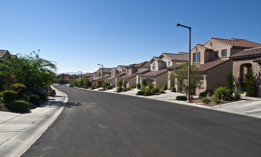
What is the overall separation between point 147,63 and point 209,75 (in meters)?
33.5

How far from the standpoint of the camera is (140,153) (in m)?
7.13

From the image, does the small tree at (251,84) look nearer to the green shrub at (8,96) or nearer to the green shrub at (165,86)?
the green shrub at (165,86)

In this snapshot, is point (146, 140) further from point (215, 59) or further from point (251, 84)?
point (215, 59)

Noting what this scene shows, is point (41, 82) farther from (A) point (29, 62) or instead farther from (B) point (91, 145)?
(B) point (91, 145)

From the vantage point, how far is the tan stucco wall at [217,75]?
32188 millimetres

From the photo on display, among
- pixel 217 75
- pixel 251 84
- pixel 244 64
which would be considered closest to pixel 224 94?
pixel 251 84

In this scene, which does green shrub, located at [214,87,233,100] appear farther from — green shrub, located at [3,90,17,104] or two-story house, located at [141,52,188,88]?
two-story house, located at [141,52,188,88]

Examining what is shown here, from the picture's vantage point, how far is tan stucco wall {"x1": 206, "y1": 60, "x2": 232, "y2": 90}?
32.2 metres

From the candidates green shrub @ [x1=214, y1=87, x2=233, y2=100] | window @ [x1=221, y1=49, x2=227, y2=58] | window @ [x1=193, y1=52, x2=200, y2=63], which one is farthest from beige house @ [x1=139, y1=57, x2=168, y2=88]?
green shrub @ [x1=214, y1=87, x2=233, y2=100]

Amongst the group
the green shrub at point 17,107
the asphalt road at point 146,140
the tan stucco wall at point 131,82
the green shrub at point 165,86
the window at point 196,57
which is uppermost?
the window at point 196,57

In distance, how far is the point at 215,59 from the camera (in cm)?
3684

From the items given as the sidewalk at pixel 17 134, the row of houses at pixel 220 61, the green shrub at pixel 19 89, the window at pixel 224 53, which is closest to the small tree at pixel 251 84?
the row of houses at pixel 220 61

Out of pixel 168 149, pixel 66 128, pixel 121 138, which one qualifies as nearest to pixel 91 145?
pixel 121 138

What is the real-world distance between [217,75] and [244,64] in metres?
5.22
